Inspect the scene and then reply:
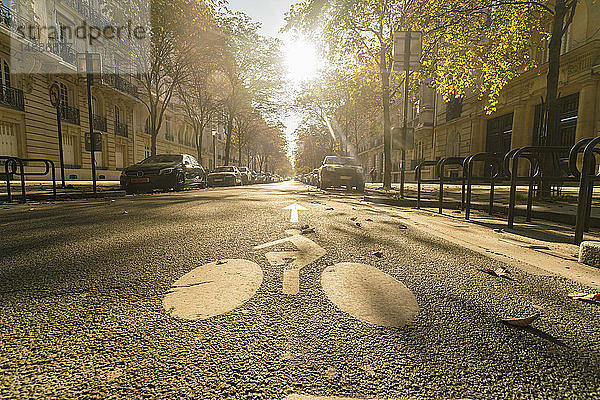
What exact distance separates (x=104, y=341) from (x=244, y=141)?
148ft

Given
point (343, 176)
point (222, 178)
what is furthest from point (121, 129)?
point (343, 176)

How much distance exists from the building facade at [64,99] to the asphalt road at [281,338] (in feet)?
42.3

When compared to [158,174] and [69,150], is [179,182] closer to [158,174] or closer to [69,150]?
[158,174]

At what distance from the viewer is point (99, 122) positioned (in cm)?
2447

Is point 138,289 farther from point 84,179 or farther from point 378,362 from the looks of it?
point 84,179

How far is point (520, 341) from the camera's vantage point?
1.34m

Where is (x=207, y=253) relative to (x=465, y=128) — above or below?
below

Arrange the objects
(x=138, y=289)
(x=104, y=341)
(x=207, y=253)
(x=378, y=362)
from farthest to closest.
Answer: (x=207, y=253), (x=138, y=289), (x=104, y=341), (x=378, y=362)

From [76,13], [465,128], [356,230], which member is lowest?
[356,230]

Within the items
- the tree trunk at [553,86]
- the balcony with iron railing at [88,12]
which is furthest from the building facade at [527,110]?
the balcony with iron railing at [88,12]

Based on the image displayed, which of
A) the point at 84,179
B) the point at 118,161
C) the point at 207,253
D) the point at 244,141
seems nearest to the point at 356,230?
the point at 207,253

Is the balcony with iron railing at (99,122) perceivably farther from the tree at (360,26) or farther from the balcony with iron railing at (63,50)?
the tree at (360,26)

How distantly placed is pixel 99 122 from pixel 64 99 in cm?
358

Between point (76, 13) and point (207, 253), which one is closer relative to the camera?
point (207, 253)
